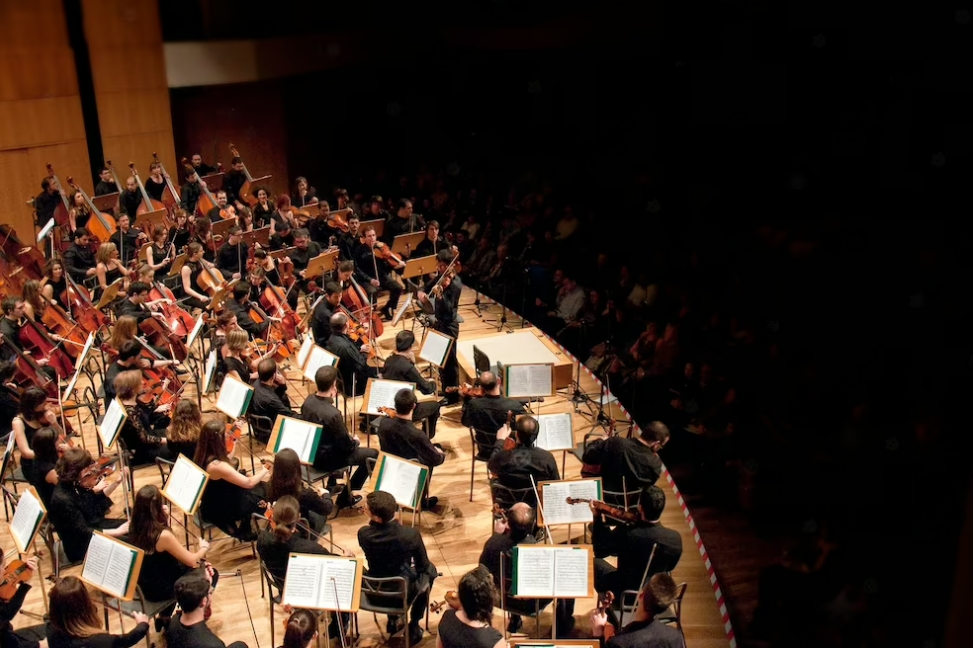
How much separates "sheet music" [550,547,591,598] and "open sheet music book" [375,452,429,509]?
1.20m

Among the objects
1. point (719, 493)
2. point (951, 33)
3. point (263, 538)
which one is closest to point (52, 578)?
point (263, 538)

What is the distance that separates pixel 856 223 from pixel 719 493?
319cm

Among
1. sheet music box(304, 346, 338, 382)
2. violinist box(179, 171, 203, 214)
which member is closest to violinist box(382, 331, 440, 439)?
sheet music box(304, 346, 338, 382)

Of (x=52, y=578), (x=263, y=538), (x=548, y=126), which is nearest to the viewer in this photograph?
(x=263, y=538)

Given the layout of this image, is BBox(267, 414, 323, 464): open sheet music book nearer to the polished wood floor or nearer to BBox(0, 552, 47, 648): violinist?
the polished wood floor

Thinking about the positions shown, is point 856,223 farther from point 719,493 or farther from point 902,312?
point 719,493

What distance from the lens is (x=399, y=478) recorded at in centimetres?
568

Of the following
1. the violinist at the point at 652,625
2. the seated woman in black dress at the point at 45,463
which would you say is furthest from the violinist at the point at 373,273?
the violinist at the point at 652,625

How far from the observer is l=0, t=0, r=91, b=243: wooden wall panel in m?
14.1

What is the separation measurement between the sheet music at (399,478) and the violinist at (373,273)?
573cm

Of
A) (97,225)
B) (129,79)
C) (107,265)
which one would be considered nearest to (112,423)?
(107,265)

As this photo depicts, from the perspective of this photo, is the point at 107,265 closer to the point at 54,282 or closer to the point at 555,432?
the point at 54,282

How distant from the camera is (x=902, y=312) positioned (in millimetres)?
7473

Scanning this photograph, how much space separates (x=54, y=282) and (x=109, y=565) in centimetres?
573
